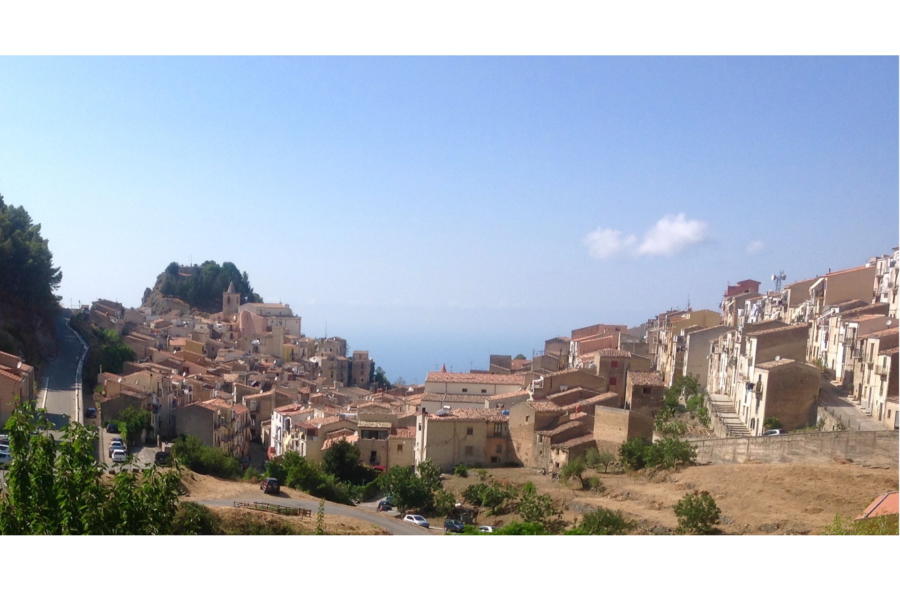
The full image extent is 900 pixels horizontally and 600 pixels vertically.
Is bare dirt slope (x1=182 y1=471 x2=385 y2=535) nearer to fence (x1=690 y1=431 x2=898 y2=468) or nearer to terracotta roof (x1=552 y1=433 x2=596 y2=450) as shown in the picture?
terracotta roof (x1=552 y1=433 x2=596 y2=450)

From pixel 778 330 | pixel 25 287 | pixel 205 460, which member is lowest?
pixel 205 460

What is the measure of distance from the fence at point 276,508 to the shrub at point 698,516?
219 inches

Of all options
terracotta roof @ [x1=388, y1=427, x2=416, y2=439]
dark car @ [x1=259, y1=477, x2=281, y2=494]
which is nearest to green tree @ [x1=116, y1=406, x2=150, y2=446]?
dark car @ [x1=259, y1=477, x2=281, y2=494]

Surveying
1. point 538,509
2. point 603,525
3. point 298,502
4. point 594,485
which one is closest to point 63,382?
point 298,502

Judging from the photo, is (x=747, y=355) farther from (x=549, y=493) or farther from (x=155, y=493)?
(x=155, y=493)

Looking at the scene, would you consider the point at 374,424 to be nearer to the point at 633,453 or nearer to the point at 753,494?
the point at 633,453

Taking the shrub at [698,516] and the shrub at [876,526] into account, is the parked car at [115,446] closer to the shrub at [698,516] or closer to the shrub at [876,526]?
the shrub at [698,516]

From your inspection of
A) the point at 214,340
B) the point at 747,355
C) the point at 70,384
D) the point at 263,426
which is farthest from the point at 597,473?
the point at 214,340

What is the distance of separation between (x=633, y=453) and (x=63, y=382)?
1511cm

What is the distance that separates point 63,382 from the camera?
2188cm

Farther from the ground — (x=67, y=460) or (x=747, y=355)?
(x=747, y=355)

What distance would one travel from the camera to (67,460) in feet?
22.2

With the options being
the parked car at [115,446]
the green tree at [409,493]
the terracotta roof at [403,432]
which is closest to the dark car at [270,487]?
the green tree at [409,493]

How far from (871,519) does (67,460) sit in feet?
25.6
